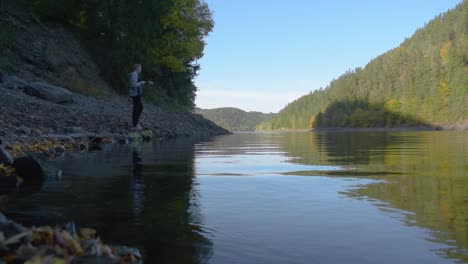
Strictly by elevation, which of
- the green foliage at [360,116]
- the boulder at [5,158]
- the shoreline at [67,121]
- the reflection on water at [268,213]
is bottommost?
the reflection on water at [268,213]

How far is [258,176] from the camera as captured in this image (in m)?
6.28

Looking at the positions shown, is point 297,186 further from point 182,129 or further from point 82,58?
point 82,58

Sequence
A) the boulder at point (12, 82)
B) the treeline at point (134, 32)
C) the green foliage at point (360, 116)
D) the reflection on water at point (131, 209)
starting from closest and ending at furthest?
the reflection on water at point (131, 209) < the boulder at point (12, 82) < the treeline at point (134, 32) < the green foliage at point (360, 116)

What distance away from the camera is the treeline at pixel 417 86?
110875 mm

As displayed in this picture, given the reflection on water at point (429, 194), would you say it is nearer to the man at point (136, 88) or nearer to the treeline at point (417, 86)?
the man at point (136, 88)

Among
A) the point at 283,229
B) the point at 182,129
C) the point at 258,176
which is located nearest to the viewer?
the point at 283,229

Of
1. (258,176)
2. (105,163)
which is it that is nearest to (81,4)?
(105,163)

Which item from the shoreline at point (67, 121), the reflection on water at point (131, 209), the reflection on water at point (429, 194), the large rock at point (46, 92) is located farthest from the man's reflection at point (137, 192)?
the large rock at point (46, 92)

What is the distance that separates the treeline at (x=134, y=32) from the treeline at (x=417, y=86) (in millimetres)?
80868

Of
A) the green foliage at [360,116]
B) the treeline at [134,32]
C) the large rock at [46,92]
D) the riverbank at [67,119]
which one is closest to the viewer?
the riverbank at [67,119]

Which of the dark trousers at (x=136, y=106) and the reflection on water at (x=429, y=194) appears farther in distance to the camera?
the dark trousers at (x=136, y=106)

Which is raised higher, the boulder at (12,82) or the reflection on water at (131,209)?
the boulder at (12,82)

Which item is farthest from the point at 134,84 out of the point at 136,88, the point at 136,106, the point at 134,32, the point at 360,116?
the point at 360,116

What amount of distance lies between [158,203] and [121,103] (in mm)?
20073
